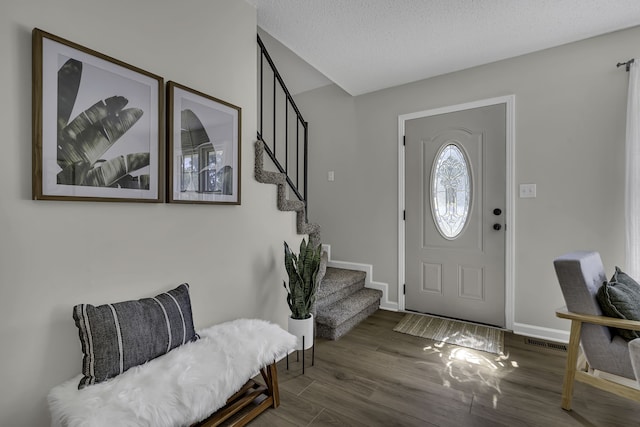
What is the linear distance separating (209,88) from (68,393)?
158cm

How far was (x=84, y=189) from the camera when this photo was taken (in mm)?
1260

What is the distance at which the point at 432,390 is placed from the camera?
1.85 m

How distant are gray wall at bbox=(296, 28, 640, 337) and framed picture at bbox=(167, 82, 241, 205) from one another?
1.93m

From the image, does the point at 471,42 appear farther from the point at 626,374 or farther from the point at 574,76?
the point at 626,374

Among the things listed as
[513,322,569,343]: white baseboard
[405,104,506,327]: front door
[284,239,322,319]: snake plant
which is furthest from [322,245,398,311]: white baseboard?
[284,239,322,319]: snake plant

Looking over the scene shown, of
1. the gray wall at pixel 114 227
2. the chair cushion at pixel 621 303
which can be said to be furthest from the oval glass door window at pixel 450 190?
the gray wall at pixel 114 227

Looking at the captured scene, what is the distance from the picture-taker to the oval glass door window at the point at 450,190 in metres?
2.94

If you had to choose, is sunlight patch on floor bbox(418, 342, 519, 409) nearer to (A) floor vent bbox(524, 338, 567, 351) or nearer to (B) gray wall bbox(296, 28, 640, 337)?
(A) floor vent bbox(524, 338, 567, 351)

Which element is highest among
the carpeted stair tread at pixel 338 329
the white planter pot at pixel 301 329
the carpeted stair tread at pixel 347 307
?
the white planter pot at pixel 301 329

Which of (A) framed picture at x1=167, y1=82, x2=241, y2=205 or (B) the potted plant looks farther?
(B) the potted plant

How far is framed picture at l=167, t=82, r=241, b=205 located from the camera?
159cm

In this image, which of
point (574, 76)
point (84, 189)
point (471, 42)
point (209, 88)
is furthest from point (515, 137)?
point (84, 189)

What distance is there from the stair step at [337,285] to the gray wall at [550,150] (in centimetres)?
30

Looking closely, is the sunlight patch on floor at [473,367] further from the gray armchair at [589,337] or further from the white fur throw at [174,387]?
the white fur throw at [174,387]
